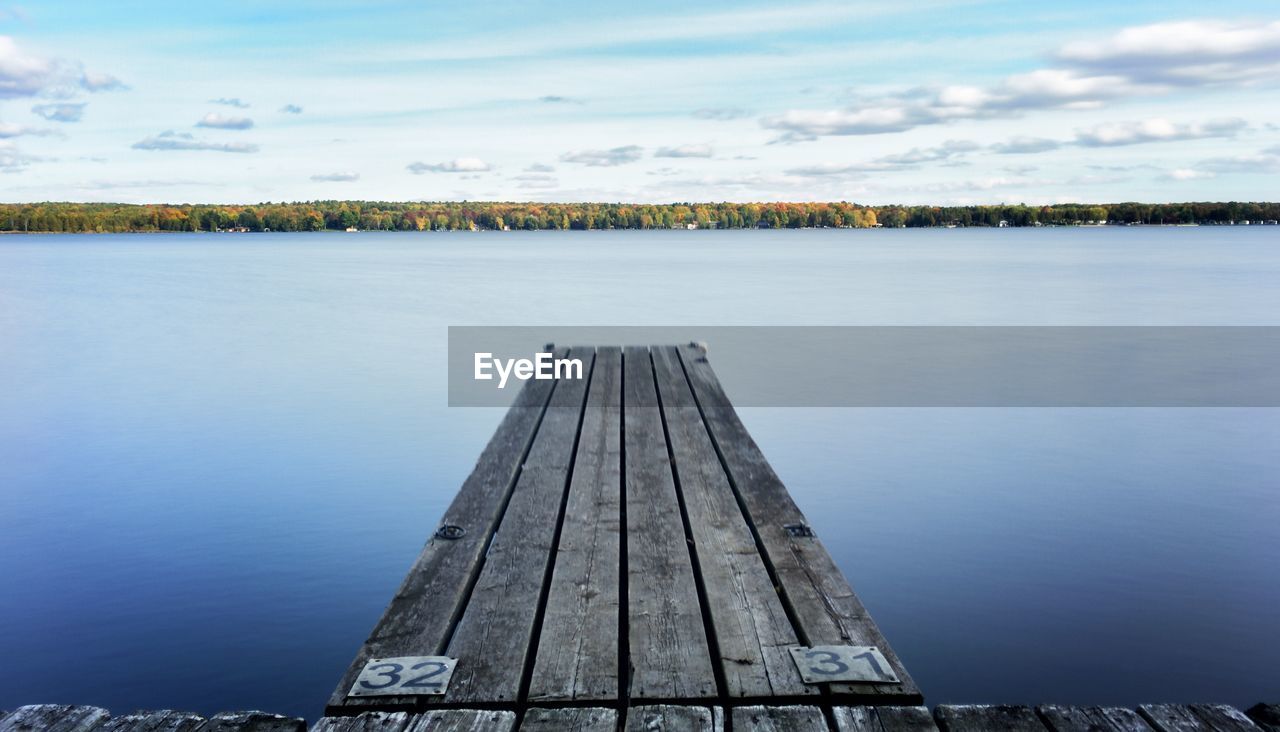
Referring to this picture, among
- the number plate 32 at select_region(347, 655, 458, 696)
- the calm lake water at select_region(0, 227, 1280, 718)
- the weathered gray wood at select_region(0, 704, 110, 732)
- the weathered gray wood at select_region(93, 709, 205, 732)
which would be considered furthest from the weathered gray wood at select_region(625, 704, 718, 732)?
the calm lake water at select_region(0, 227, 1280, 718)

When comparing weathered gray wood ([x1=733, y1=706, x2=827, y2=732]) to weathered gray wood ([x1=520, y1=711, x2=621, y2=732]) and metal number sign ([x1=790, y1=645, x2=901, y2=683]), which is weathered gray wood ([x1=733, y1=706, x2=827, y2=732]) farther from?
weathered gray wood ([x1=520, y1=711, x2=621, y2=732])

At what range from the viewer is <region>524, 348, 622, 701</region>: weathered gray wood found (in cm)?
228

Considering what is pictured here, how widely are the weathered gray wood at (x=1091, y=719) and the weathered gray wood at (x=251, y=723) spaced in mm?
1528

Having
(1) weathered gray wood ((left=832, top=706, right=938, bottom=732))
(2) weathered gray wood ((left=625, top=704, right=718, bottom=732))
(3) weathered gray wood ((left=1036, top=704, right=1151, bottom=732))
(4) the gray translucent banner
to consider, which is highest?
(3) weathered gray wood ((left=1036, top=704, right=1151, bottom=732))

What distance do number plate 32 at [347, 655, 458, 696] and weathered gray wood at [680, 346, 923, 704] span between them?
34.1 inches

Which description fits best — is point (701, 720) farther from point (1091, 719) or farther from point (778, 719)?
point (1091, 719)

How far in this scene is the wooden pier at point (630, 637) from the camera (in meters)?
2.12

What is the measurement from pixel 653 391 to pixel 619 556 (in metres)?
3.32

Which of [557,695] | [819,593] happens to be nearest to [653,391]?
[819,593]

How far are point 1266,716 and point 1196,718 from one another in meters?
0.16

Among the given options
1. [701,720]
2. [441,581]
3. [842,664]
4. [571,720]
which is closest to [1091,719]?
[842,664]

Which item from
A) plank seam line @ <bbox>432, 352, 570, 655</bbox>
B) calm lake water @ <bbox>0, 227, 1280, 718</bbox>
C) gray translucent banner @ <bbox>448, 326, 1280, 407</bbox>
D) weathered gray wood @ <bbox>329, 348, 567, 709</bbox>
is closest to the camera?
weathered gray wood @ <bbox>329, 348, 567, 709</bbox>

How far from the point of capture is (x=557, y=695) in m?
2.21

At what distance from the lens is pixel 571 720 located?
2.12 m
